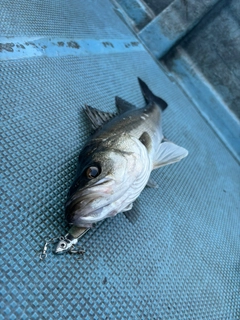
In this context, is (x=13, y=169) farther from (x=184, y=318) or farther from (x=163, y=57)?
(x=163, y=57)

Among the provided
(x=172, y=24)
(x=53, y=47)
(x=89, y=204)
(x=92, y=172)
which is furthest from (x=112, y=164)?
(x=172, y=24)

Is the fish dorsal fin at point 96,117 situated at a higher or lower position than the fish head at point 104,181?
higher

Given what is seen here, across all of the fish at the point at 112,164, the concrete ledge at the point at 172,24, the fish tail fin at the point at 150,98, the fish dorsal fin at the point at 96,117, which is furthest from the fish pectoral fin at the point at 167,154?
the concrete ledge at the point at 172,24

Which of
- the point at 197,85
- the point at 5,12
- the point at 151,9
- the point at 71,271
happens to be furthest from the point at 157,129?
the point at 151,9

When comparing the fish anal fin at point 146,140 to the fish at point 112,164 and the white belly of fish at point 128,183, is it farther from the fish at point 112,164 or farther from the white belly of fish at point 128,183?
the white belly of fish at point 128,183

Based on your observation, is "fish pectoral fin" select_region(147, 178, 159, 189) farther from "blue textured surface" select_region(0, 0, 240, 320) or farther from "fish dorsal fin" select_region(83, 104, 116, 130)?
"fish dorsal fin" select_region(83, 104, 116, 130)

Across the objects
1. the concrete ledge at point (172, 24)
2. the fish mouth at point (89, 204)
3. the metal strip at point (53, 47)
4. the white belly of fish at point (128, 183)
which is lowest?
the white belly of fish at point (128, 183)
